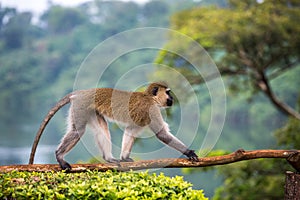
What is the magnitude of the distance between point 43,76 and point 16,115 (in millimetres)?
4097

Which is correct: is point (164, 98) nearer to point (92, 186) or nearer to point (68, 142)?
point (68, 142)

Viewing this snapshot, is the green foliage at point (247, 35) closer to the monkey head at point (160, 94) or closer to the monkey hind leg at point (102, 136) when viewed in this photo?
the monkey head at point (160, 94)

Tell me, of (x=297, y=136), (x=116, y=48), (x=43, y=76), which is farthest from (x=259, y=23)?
(x=43, y=76)

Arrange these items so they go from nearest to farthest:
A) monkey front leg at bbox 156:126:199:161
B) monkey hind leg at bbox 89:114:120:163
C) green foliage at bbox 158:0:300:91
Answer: monkey front leg at bbox 156:126:199:161 → monkey hind leg at bbox 89:114:120:163 → green foliage at bbox 158:0:300:91

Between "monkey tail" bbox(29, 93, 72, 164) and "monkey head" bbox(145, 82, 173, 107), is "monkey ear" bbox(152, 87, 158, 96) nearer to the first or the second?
"monkey head" bbox(145, 82, 173, 107)

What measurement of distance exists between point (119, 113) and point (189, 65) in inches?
320

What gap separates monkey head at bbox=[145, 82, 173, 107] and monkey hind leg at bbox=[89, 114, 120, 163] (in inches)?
28.0

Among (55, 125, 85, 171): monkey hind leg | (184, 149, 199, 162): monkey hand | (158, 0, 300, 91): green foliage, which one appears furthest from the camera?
(158, 0, 300, 91): green foliage

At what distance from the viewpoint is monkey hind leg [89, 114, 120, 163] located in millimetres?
5918

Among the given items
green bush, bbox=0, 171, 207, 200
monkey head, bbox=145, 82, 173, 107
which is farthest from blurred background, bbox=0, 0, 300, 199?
green bush, bbox=0, 171, 207, 200

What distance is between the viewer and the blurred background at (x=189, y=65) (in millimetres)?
13516

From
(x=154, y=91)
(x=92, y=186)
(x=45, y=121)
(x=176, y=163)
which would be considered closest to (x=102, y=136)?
(x=45, y=121)

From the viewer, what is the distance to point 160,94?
619 centimetres

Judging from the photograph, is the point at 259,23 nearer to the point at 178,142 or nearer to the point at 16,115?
the point at 178,142
